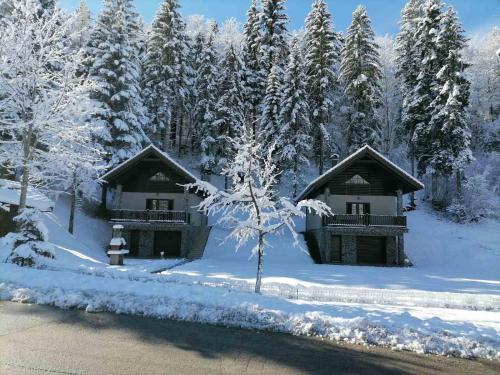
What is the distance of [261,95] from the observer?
138ft

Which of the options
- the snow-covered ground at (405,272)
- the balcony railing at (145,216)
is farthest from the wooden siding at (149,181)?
the snow-covered ground at (405,272)

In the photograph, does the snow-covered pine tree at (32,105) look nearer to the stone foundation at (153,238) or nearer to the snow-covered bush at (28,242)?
the snow-covered bush at (28,242)

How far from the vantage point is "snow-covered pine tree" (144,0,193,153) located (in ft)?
132

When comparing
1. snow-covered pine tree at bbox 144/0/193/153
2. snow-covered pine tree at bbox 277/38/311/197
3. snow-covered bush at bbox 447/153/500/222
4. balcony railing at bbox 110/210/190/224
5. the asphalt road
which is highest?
snow-covered pine tree at bbox 144/0/193/153

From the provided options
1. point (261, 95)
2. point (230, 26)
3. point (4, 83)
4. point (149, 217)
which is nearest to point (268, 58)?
point (261, 95)

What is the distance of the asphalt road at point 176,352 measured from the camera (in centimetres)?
581

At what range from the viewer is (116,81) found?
32812mm

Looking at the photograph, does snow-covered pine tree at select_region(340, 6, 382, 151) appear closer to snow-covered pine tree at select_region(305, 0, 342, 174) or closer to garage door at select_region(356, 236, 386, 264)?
snow-covered pine tree at select_region(305, 0, 342, 174)

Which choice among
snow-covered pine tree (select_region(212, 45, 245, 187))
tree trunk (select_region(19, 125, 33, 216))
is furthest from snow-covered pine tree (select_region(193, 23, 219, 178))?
tree trunk (select_region(19, 125, 33, 216))

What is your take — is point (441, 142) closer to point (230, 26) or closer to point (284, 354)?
point (284, 354)

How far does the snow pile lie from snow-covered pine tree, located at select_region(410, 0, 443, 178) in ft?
95.4

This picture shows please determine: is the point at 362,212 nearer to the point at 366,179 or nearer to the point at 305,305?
the point at 366,179

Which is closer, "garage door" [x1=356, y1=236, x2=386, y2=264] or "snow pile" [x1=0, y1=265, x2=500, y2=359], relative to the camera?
"snow pile" [x1=0, y1=265, x2=500, y2=359]

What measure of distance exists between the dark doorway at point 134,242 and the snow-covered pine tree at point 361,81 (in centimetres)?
2241
